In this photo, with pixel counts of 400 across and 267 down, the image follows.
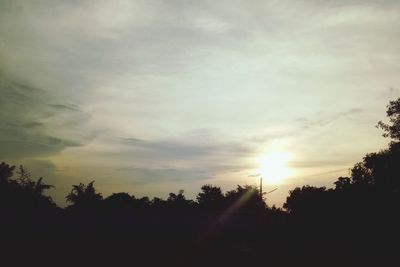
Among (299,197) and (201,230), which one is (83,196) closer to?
(201,230)

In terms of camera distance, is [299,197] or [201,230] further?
[299,197]

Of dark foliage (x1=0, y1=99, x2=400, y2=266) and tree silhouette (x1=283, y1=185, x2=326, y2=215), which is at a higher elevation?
tree silhouette (x1=283, y1=185, x2=326, y2=215)

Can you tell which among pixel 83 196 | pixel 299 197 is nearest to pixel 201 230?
pixel 83 196

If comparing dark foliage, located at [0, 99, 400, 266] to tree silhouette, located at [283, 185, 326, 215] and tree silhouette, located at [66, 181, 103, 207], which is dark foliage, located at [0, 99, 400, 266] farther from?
tree silhouette, located at [283, 185, 326, 215]

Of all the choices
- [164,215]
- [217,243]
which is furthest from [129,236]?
[217,243]

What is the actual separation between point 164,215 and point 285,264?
51.4 feet

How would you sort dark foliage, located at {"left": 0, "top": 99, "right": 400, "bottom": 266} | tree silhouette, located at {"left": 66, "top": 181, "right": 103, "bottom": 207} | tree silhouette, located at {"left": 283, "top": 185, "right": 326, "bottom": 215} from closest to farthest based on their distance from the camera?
dark foliage, located at {"left": 0, "top": 99, "right": 400, "bottom": 266} < tree silhouette, located at {"left": 66, "top": 181, "right": 103, "bottom": 207} < tree silhouette, located at {"left": 283, "top": 185, "right": 326, "bottom": 215}

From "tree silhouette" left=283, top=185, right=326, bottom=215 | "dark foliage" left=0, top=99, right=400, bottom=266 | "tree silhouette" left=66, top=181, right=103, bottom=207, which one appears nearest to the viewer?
"dark foliage" left=0, top=99, right=400, bottom=266

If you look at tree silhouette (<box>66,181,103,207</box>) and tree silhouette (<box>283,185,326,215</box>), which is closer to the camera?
tree silhouette (<box>66,181,103,207</box>)

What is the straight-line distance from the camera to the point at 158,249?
35594 millimetres

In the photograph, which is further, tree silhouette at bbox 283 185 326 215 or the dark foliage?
tree silhouette at bbox 283 185 326 215

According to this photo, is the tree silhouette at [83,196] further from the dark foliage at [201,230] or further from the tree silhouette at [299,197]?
the tree silhouette at [299,197]

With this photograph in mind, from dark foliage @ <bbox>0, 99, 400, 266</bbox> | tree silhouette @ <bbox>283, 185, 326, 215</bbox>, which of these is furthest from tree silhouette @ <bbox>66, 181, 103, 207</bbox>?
tree silhouette @ <bbox>283, 185, 326, 215</bbox>

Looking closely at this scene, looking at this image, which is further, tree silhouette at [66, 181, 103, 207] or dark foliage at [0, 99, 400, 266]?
tree silhouette at [66, 181, 103, 207]
